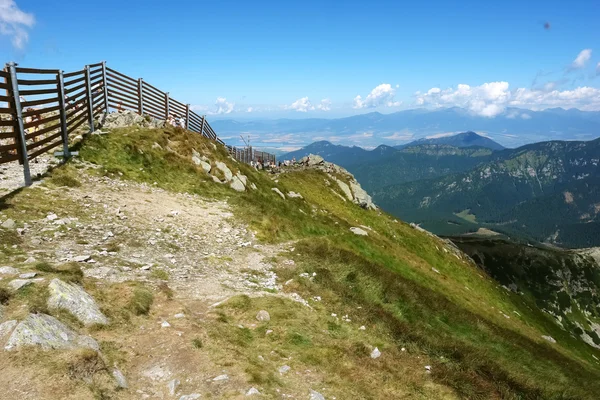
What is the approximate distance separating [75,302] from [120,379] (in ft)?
9.69

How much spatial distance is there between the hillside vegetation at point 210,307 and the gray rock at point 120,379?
7 centimetres

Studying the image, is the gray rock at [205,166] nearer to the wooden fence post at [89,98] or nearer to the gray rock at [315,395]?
the wooden fence post at [89,98]

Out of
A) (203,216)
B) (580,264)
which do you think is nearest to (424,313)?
(203,216)

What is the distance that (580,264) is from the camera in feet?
652

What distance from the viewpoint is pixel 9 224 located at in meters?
13.8

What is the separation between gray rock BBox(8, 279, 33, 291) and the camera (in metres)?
9.36

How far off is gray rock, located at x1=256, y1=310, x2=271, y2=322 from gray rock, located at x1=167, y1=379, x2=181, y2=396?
4.05 metres

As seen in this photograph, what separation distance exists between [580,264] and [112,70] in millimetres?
242673

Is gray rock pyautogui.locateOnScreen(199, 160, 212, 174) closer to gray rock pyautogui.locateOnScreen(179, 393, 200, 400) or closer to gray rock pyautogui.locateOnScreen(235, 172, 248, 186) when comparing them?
gray rock pyautogui.locateOnScreen(235, 172, 248, 186)

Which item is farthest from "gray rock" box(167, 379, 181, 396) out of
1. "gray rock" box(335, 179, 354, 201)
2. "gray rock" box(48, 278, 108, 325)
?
"gray rock" box(335, 179, 354, 201)

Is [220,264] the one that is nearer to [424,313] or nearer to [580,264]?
[424,313]

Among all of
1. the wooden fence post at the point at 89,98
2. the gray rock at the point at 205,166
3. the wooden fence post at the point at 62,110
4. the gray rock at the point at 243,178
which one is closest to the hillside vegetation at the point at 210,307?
the wooden fence post at the point at 62,110

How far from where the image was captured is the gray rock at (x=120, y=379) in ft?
25.1

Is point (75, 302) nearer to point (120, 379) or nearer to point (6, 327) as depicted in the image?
point (6, 327)
